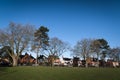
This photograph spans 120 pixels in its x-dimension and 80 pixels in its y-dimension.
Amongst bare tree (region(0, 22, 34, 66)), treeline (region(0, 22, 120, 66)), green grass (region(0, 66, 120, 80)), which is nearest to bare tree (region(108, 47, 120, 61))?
treeline (region(0, 22, 120, 66))

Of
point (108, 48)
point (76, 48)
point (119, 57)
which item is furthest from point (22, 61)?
point (119, 57)

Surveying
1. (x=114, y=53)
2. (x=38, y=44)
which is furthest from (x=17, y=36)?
(x=114, y=53)

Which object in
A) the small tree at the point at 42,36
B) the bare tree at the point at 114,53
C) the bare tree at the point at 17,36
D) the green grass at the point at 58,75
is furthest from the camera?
the bare tree at the point at 114,53

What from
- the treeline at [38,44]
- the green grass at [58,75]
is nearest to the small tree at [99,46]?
the treeline at [38,44]

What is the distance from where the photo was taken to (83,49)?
90500 mm

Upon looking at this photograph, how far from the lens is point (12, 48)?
64.2 metres

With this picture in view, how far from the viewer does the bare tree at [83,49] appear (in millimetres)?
89938

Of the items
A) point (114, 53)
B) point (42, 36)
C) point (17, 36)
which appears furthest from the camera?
point (114, 53)

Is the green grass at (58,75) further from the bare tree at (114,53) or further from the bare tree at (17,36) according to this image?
the bare tree at (114,53)

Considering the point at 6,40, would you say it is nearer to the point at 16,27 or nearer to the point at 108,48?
the point at 16,27

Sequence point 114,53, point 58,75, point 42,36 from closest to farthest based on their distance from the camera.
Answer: point 58,75
point 42,36
point 114,53

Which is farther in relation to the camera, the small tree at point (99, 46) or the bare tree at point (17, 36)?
the small tree at point (99, 46)

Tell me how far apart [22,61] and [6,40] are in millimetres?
57989

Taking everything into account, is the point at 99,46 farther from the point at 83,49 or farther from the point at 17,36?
the point at 17,36
